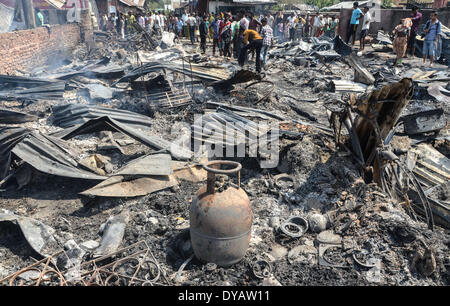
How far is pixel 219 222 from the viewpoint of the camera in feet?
11.9

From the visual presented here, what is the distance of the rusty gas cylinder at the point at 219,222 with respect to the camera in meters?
3.63

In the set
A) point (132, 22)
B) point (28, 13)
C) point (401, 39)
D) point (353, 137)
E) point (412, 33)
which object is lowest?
point (353, 137)

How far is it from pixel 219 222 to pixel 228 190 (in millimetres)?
388

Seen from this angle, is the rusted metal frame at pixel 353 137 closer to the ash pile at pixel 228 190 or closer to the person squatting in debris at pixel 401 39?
the ash pile at pixel 228 190

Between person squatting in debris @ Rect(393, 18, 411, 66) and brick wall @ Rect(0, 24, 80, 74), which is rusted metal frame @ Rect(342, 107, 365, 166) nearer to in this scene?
person squatting in debris @ Rect(393, 18, 411, 66)

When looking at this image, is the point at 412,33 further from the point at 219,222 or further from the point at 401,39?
the point at 219,222

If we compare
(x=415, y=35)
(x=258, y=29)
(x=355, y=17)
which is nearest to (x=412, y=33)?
(x=415, y=35)

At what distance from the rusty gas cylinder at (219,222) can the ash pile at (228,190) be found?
4cm

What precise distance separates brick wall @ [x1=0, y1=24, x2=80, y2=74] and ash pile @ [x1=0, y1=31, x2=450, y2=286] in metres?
4.84

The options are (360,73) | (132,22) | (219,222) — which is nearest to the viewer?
(219,222)

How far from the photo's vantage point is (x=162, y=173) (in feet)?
17.9

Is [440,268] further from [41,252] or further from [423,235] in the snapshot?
[41,252]

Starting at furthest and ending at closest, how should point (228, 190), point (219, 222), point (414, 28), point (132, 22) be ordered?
point (132, 22) → point (414, 28) → point (228, 190) → point (219, 222)
